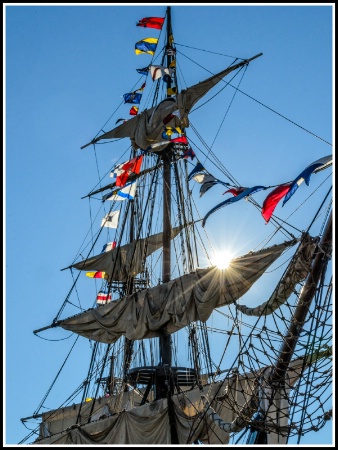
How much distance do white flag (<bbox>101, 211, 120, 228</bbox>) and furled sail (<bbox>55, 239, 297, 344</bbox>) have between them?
6268 millimetres

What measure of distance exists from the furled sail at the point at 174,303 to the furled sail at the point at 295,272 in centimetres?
256

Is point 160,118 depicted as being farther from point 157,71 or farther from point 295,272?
point 295,272

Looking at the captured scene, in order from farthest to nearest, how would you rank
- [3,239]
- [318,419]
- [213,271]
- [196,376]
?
1. [196,376]
2. [213,271]
3. [3,239]
4. [318,419]

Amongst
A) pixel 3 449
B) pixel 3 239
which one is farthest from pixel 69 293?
pixel 3 449

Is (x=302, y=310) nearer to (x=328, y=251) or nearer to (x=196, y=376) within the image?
(x=328, y=251)

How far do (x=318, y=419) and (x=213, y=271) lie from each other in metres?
7.64

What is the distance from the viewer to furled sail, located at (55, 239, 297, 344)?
20234 millimetres

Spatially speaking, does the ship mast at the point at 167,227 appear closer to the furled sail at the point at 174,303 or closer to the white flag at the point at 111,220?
the furled sail at the point at 174,303

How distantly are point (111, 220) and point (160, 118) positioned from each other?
6745 millimetres

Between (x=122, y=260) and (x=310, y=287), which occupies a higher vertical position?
(x=122, y=260)

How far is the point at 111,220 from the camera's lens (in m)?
33.3

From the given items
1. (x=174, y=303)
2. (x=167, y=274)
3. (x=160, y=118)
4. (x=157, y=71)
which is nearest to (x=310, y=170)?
(x=174, y=303)

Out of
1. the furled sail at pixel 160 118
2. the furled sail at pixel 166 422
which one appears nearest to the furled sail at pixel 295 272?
the furled sail at pixel 166 422

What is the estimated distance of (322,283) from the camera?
15.0m
